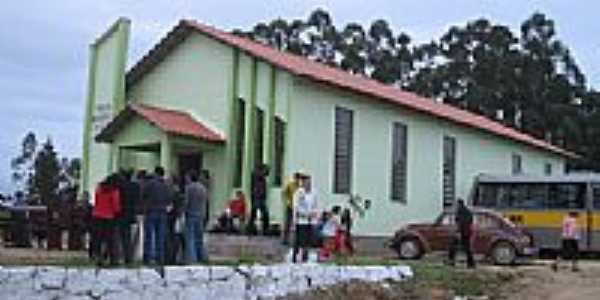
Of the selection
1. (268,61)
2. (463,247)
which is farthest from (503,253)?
(268,61)

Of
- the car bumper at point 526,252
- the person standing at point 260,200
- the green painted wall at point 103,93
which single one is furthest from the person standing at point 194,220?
the green painted wall at point 103,93

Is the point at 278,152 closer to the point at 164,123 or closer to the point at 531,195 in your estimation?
the point at 164,123

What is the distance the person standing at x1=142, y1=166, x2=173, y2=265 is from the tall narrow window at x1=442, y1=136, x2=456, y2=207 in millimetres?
19945

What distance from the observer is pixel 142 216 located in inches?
688

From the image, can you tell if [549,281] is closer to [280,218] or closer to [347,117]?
[280,218]

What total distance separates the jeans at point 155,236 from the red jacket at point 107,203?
0.52m

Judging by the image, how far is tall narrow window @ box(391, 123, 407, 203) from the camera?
32.7 meters

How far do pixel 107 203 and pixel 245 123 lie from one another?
12.4 meters

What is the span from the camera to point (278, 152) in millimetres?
28516

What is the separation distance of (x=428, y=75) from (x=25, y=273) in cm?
5574

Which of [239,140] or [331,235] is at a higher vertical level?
[239,140]

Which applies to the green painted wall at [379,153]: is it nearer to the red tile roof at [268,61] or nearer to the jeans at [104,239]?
the red tile roof at [268,61]

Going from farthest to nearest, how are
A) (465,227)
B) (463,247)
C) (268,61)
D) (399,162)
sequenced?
1. (399,162)
2. (268,61)
3. (463,247)
4. (465,227)

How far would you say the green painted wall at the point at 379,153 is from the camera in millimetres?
28703
